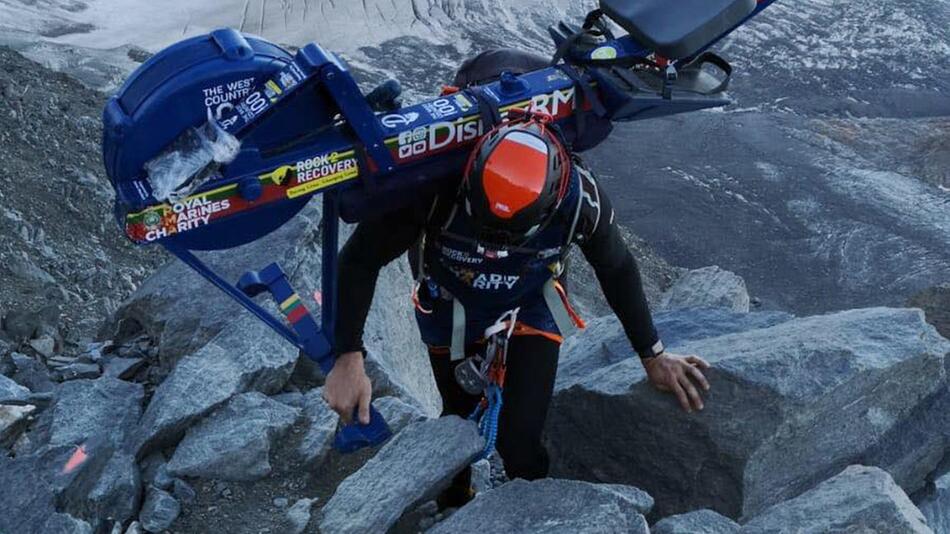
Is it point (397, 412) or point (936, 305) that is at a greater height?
point (397, 412)

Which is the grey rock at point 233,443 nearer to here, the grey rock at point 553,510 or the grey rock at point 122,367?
→ the grey rock at point 122,367

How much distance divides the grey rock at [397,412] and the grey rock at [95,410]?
53.1 inches

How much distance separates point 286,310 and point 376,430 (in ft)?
2.62

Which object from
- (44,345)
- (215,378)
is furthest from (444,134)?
(44,345)

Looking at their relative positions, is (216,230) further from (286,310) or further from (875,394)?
(875,394)

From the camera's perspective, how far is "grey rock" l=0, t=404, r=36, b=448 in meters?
5.23

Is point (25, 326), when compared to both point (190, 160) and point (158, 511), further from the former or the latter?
point (190, 160)

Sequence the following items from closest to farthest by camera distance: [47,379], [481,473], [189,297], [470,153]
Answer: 1. [470,153]
2. [481,473]
3. [47,379]
4. [189,297]

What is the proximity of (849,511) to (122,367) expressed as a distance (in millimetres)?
4260

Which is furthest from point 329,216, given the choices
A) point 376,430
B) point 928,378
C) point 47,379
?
point 928,378

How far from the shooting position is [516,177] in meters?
3.95

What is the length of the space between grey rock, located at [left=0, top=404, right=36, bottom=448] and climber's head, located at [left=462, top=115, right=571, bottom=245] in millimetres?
2825

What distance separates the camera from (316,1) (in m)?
22.6

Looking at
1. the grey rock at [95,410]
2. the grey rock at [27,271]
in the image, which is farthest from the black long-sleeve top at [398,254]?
the grey rock at [27,271]
